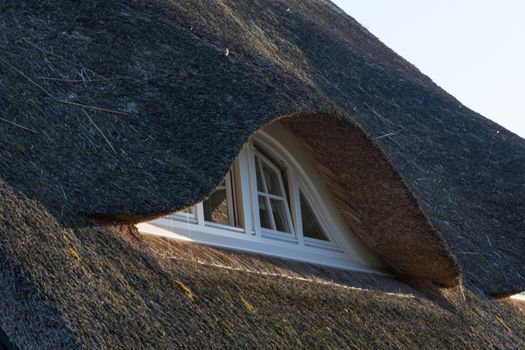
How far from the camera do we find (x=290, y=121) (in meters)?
7.07

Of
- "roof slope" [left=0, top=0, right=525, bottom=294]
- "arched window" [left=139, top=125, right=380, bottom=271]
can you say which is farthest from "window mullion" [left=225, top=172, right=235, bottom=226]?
"roof slope" [left=0, top=0, right=525, bottom=294]

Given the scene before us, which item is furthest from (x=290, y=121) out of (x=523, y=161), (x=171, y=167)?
(x=523, y=161)

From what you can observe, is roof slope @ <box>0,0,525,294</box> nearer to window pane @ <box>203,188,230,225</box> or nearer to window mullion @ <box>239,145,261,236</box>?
window mullion @ <box>239,145,261,236</box>

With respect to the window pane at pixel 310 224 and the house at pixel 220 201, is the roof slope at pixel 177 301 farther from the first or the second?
the window pane at pixel 310 224

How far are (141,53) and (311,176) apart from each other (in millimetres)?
1517

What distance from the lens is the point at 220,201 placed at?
7125mm

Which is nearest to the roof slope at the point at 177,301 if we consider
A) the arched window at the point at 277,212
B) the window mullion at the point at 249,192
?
the arched window at the point at 277,212

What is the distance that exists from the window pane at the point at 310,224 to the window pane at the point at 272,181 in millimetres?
242

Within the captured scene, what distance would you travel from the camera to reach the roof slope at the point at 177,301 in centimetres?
442

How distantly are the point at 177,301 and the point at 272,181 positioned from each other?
236 cm

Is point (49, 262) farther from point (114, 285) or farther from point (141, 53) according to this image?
point (141, 53)

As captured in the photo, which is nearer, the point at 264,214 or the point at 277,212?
the point at 264,214

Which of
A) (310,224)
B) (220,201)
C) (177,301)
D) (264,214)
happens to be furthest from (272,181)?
(177,301)

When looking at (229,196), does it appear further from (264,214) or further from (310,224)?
(310,224)
